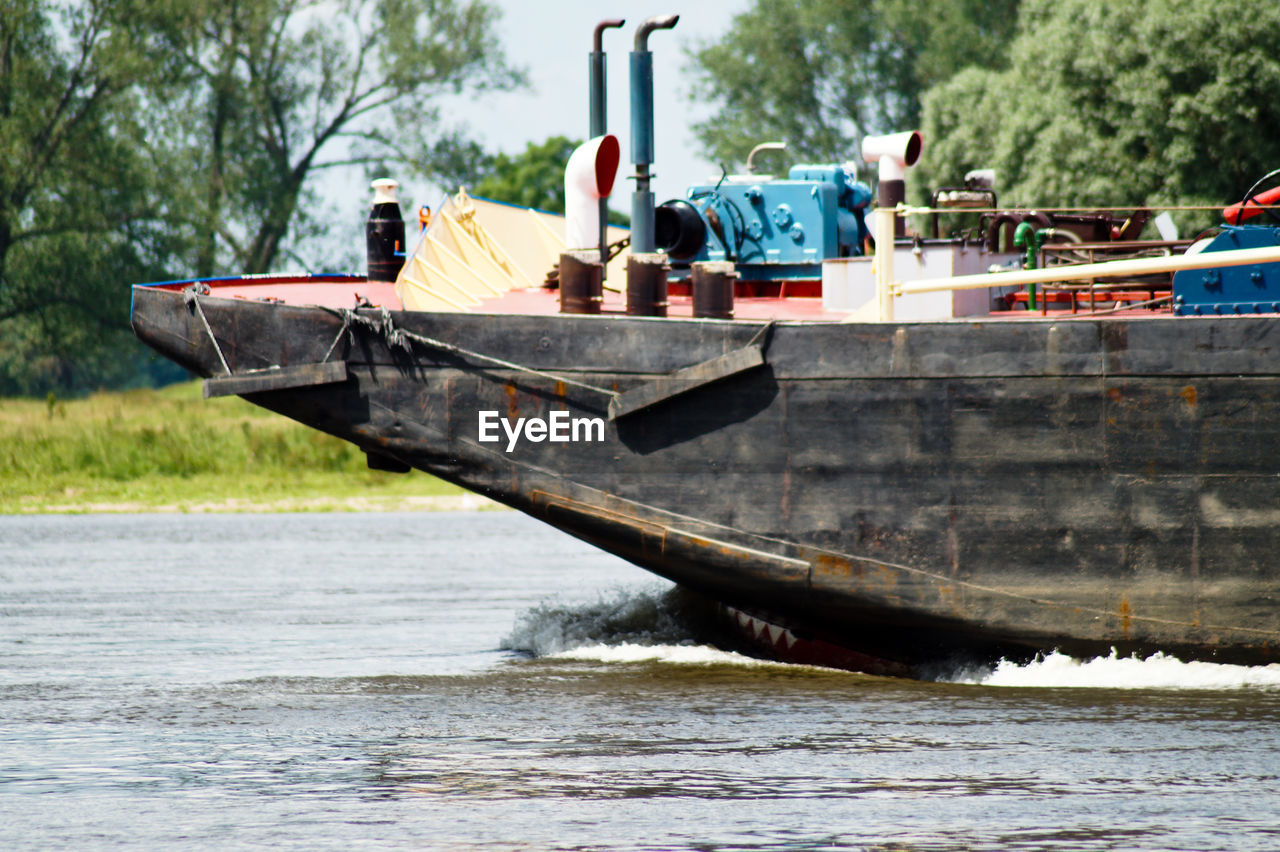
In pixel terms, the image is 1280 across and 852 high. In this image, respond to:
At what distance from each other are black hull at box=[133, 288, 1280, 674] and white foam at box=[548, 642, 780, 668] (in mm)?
794

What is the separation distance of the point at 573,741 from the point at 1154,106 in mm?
22340

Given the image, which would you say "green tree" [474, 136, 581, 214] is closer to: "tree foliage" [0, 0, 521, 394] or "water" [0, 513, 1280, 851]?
"tree foliage" [0, 0, 521, 394]

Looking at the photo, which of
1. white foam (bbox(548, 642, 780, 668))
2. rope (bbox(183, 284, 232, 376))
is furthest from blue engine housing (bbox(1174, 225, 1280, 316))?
rope (bbox(183, 284, 232, 376))

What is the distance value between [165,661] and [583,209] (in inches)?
172

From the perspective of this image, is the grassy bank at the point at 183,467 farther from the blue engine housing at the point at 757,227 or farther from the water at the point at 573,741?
the blue engine housing at the point at 757,227

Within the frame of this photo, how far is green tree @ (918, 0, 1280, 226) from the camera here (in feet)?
90.6

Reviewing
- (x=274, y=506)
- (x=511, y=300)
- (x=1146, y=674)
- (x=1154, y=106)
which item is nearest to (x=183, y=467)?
(x=274, y=506)

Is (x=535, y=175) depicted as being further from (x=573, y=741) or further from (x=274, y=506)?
(x=573, y=741)

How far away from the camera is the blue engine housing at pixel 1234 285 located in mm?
10000

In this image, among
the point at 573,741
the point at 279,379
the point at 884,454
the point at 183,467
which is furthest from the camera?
the point at 183,467

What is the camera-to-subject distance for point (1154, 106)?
1111 inches

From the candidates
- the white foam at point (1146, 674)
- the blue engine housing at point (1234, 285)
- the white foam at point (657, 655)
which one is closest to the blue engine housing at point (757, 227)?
the white foam at point (657, 655)

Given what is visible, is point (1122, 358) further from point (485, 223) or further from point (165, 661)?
point (165, 661)

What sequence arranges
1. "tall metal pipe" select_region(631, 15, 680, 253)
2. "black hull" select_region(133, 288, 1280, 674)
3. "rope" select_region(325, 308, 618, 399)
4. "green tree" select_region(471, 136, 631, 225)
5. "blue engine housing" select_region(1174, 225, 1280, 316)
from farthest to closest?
"green tree" select_region(471, 136, 631, 225)
"tall metal pipe" select_region(631, 15, 680, 253)
"rope" select_region(325, 308, 618, 399)
"blue engine housing" select_region(1174, 225, 1280, 316)
"black hull" select_region(133, 288, 1280, 674)
